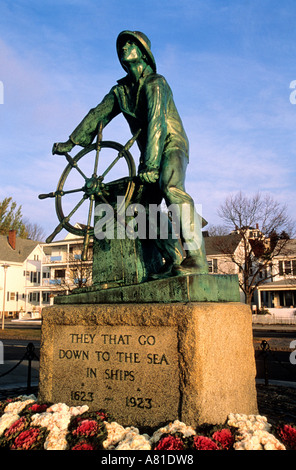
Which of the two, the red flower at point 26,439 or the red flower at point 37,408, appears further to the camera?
the red flower at point 37,408

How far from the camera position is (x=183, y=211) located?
393 centimetres

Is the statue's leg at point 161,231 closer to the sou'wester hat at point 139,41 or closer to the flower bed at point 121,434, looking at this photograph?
the sou'wester hat at point 139,41

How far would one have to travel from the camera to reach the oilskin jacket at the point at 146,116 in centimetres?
400

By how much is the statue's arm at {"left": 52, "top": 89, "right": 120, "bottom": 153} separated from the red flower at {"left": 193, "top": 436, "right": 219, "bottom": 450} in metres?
3.50

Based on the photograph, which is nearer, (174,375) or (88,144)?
(174,375)

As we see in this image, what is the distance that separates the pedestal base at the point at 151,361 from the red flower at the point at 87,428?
0.40 m

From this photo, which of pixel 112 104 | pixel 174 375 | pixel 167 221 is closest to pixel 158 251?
pixel 167 221

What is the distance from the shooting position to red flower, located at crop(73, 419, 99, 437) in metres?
2.96

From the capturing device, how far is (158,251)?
14.6ft

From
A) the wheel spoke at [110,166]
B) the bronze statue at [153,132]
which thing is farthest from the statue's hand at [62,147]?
the wheel spoke at [110,166]

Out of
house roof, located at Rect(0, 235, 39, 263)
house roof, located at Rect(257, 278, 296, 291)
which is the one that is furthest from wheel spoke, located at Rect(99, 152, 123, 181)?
house roof, located at Rect(0, 235, 39, 263)

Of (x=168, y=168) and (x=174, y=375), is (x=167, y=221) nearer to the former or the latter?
(x=168, y=168)

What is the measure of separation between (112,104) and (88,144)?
567 mm

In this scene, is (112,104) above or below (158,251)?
above
